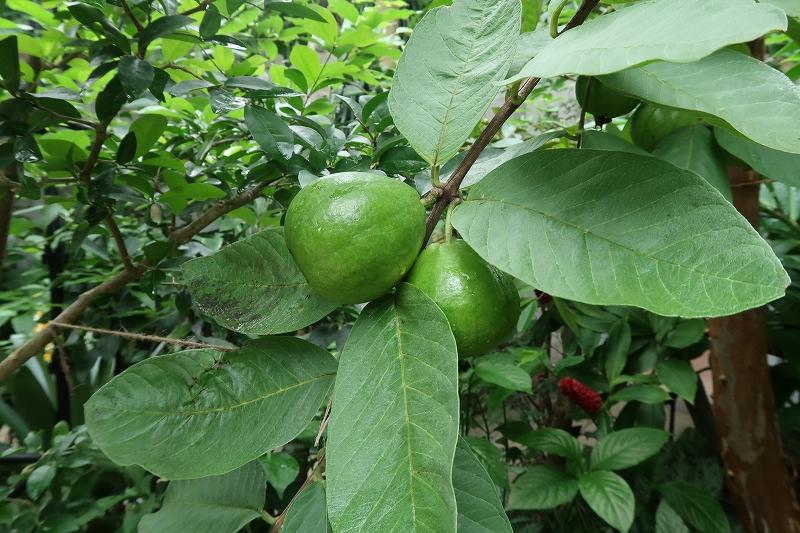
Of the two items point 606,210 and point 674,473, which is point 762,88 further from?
point 674,473

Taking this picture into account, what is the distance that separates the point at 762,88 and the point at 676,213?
10 centimetres

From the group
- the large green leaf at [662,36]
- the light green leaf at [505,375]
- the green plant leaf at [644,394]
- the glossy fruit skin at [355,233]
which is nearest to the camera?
the large green leaf at [662,36]

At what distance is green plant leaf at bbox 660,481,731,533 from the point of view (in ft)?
4.01

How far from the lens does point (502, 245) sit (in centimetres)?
33

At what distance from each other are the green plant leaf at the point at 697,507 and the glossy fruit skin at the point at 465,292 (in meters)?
1.16

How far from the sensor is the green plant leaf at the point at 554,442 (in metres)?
1.28

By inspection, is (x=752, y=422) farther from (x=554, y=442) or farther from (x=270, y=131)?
(x=270, y=131)

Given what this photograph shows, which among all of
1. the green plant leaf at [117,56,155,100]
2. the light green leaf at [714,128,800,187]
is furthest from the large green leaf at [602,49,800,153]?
the green plant leaf at [117,56,155,100]

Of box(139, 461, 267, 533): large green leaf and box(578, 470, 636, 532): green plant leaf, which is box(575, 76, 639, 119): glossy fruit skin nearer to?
box(139, 461, 267, 533): large green leaf

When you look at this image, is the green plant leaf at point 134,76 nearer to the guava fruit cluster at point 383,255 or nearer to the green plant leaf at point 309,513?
the guava fruit cluster at point 383,255

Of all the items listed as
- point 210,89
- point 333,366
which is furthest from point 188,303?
point 333,366

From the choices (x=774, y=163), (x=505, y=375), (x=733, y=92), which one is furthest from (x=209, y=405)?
(x=505, y=375)

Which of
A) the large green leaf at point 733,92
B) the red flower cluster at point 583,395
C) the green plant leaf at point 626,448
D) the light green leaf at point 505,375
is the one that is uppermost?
the large green leaf at point 733,92

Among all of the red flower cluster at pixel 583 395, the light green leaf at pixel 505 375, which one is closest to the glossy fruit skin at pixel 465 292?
the light green leaf at pixel 505 375
